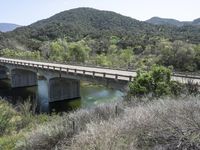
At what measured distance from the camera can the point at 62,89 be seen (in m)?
44.6

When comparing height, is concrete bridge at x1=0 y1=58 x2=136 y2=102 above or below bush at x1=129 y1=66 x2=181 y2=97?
below

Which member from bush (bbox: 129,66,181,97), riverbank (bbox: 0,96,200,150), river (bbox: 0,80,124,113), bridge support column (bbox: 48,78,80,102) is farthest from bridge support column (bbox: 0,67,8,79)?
riverbank (bbox: 0,96,200,150)

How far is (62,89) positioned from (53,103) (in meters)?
Result: 2.67

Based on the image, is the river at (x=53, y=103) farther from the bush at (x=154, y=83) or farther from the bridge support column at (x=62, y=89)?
the bush at (x=154, y=83)

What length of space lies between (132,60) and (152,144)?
69.2 metres

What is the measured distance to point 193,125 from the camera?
836 centimetres

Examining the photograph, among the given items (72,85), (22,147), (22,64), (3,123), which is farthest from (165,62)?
(22,147)

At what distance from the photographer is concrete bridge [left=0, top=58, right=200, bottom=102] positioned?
97.7ft

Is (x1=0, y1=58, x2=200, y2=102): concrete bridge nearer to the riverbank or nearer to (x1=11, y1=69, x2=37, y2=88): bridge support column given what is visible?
(x1=11, y1=69, x2=37, y2=88): bridge support column

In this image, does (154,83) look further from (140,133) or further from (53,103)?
(53,103)

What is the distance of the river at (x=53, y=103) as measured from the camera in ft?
132

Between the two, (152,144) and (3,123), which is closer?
(152,144)

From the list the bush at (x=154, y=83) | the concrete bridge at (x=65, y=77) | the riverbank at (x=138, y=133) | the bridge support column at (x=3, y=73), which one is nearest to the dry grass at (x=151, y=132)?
the riverbank at (x=138, y=133)

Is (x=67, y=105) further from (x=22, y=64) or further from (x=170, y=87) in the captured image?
(x=170, y=87)
